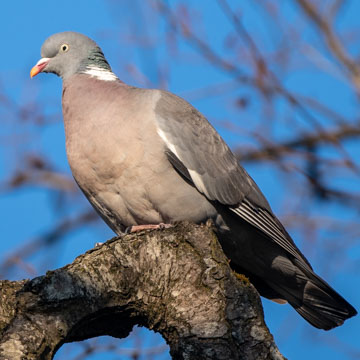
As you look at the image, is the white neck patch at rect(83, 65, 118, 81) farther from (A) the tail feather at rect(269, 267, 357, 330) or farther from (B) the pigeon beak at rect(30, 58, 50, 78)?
(A) the tail feather at rect(269, 267, 357, 330)

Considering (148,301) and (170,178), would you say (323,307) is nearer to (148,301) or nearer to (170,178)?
(170,178)

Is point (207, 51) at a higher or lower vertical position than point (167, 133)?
higher

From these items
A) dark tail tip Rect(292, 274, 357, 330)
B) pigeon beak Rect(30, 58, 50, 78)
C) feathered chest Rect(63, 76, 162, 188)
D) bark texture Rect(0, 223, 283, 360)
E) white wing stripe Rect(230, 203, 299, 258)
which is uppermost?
pigeon beak Rect(30, 58, 50, 78)

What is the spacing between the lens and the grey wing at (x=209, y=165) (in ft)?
12.8

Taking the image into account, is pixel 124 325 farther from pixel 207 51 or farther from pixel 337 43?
pixel 337 43

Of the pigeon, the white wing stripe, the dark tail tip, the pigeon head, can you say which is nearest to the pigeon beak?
the pigeon head

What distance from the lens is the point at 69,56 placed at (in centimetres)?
457

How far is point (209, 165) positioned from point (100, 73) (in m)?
1.02

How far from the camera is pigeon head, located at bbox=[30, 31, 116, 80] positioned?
14.9ft

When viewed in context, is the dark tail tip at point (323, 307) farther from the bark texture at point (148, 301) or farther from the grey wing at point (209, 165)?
the bark texture at point (148, 301)

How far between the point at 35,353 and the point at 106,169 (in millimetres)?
1494

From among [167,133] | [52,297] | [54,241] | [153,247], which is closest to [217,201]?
[167,133]

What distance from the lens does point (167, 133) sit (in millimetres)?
3871

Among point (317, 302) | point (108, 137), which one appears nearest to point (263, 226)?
point (317, 302)
